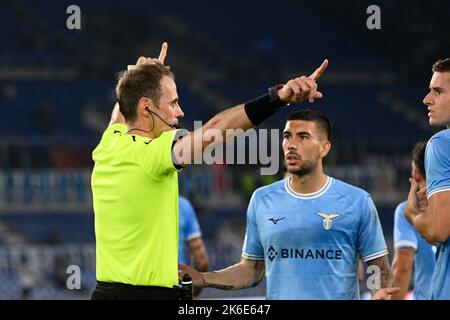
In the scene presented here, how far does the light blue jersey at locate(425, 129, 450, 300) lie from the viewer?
5.15 m

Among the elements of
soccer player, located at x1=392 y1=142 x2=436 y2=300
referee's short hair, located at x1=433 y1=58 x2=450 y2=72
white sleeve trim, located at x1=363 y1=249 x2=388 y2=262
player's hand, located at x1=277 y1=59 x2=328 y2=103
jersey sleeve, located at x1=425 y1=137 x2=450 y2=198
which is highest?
referee's short hair, located at x1=433 y1=58 x2=450 y2=72

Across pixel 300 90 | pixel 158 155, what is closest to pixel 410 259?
pixel 158 155

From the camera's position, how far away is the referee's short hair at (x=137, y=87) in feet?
17.5

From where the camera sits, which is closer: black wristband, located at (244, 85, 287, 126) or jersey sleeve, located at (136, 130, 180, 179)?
black wristband, located at (244, 85, 287, 126)

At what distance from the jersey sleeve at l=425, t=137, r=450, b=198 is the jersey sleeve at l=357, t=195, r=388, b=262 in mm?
1357

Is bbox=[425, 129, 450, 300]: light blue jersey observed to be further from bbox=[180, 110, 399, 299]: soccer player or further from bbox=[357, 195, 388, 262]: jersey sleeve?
bbox=[357, 195, 388, 262]: jersey sleeve

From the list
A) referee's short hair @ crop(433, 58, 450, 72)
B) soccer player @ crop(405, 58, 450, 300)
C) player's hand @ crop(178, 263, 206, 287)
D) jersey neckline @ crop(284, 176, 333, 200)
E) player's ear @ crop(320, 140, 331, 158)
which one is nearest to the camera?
soccer player @ crop(405, 58, 450, 300)

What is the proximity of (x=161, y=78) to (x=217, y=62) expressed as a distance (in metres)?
23.2

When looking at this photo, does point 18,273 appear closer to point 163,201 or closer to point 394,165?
point 394,165

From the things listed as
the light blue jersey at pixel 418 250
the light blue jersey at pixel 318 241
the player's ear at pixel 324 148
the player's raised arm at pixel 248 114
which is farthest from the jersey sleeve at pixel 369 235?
the player's raised arm at pixel 248 114

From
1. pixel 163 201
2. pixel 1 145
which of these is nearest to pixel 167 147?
pixel 163 201

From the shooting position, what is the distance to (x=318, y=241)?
257 inches

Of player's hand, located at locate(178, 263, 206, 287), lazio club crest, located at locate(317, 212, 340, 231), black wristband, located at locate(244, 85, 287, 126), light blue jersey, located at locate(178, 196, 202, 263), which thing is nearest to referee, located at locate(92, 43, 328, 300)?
black wristband, located at locate(244, 85, 287, 126)

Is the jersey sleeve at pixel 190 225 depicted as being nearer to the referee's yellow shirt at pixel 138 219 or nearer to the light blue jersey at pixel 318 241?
the light blue jersey at pixel 318 241
